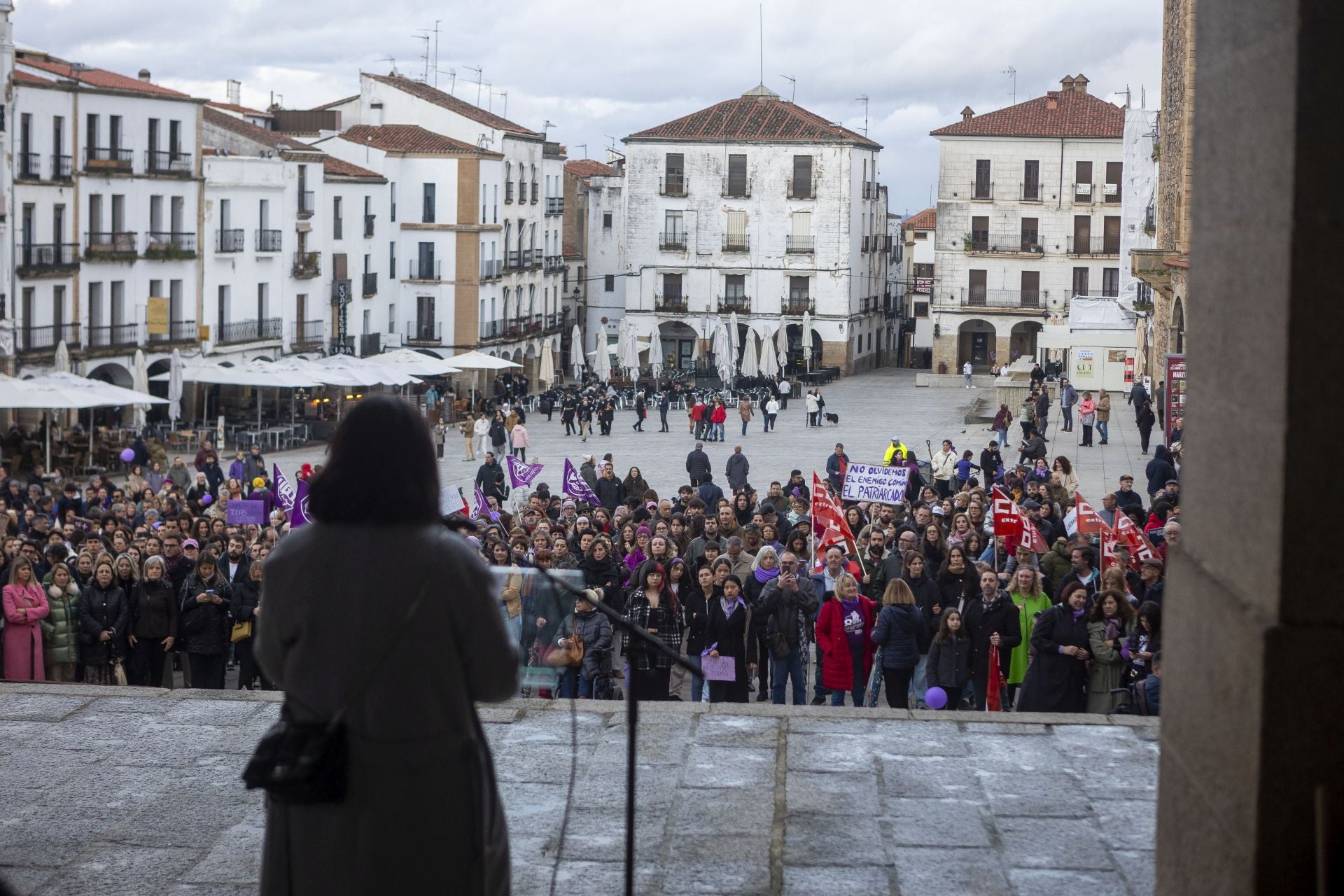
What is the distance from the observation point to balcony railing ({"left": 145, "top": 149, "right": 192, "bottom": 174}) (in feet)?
152

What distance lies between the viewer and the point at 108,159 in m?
44.8

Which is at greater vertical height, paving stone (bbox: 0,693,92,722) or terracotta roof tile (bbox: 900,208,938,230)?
terracotta roof tile (bbox: 900,208,938,230)

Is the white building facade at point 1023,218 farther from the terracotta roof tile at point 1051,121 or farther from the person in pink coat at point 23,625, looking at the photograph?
the person in pink coat at point 23,625

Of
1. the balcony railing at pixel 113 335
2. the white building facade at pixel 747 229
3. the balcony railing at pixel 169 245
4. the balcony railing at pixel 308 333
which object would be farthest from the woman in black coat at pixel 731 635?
the white building facade at pixel 747 229

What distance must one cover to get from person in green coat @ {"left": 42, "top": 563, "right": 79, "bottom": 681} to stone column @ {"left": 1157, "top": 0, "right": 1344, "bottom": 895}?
9.52 m

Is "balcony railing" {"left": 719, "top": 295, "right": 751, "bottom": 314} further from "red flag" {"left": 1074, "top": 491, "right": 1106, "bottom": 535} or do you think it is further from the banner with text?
"red flag" {"left": 1074, "top": 491, "right": 1106, "bottom": 535}

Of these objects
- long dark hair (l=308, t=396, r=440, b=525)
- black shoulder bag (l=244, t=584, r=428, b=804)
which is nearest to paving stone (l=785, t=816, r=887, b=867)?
black shoulder bag (l=244, t=584, r=428, b=804)

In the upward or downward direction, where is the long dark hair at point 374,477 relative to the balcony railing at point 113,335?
downward

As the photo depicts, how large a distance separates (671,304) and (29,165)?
3528 centimetres

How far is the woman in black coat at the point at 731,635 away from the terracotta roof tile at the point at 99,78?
36917 millimetres

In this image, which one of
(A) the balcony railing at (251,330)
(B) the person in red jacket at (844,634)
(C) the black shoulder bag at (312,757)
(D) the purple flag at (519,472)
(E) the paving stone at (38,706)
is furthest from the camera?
(A) the balcony railing at (251,330)

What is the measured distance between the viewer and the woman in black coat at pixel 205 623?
12.0 metres

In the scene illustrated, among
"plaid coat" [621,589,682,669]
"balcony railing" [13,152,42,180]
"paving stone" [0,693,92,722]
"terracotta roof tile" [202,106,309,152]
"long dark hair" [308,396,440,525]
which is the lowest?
"paving stone" [0,693,92,722]

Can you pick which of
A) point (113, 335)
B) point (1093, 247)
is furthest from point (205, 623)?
point (1093, 247)
